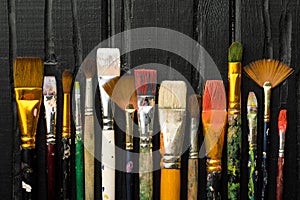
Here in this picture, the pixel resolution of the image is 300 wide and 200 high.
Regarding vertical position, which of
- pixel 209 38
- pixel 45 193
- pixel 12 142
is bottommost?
pixel 45 193

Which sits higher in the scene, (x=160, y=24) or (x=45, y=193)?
(x=160, y=24)

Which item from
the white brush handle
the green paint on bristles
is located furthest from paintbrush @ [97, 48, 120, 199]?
the green paint on bristles

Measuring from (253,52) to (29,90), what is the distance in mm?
466

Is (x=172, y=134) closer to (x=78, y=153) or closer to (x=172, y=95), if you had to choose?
(x=172, y=95)

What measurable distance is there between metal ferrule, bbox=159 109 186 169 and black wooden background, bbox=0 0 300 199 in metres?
0.04

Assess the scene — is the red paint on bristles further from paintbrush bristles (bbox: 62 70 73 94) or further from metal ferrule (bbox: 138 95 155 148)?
paintbrush bristles (bbox: 62 70 73 94)

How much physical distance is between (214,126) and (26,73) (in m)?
0.39

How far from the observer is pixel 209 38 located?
4.02 ft

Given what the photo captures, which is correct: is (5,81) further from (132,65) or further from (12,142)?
(132,65)

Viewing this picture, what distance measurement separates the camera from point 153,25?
1222 mm

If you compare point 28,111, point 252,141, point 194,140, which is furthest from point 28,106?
point 252,141

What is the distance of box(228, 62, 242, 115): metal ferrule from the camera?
119cm

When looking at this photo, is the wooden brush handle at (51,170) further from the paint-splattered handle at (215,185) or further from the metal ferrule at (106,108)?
the paint-splattered handle at (215,185)

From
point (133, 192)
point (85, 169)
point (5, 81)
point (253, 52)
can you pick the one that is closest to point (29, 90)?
point (5, 81)
